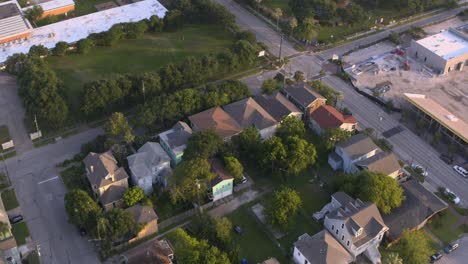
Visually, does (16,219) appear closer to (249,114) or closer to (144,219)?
(144,219)

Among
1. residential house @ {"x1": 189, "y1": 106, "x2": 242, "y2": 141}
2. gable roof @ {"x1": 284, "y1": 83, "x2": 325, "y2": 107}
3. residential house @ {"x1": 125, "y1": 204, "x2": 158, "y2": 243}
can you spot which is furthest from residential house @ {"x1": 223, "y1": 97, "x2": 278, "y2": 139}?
residential house @ {"x1": 125, "y1": 204, "x2": 158, "y2": 243}

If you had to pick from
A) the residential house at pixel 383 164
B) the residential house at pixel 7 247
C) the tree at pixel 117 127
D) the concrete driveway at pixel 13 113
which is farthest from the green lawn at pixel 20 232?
the residential house at pixel 383 164

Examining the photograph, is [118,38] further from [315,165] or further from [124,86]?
[315,165]

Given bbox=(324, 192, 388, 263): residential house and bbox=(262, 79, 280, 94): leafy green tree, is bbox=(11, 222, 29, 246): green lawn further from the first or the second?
bbox=(262, 79, 280, 94): leafy green tree

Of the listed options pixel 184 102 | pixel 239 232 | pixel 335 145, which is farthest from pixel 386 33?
pixel 239 232

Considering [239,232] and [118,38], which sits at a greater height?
[118,38]

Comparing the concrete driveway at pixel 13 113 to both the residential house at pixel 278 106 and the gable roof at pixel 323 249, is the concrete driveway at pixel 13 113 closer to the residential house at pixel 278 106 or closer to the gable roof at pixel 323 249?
the residential house at pixel 278 106

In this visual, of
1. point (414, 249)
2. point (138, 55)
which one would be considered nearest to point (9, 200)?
point (138, 55)
